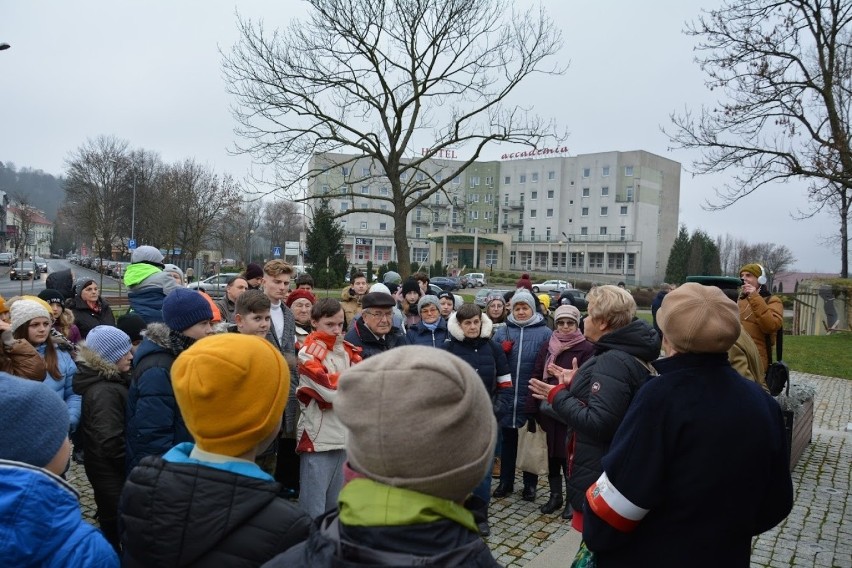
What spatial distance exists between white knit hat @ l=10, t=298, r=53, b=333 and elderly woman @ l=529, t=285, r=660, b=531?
398 centimetres

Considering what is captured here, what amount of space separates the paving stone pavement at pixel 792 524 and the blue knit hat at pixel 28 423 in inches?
140

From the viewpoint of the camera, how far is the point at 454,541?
4.22 feet

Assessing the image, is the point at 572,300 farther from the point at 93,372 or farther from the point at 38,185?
the point at 38,185

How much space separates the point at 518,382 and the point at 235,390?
14.4 ft

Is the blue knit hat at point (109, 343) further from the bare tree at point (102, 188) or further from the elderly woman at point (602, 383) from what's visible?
the bare tree at point (102, 188)

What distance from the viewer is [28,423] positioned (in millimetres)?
1799

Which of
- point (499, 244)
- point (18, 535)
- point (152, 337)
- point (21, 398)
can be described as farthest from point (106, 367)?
point (499, 244)

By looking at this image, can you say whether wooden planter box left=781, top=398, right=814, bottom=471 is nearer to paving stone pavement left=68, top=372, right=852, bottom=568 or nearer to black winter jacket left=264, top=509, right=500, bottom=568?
paving stone pavement left=68, top=372, right=852, bottom=568

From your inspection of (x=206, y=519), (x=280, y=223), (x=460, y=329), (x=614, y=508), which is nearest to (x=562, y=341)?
(x=460, y=329)

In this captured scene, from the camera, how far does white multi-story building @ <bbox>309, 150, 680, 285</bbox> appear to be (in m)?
76.8

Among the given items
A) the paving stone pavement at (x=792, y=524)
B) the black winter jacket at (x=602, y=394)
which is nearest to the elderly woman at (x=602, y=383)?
the black winter jacket at (x=602, y=394)

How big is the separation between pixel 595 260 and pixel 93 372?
80182 mm

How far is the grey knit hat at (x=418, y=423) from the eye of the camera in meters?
1.27

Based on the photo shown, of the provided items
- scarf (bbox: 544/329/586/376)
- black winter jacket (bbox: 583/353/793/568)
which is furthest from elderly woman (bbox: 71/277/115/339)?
black winter jacket (bbox: 583/353/793/568)
